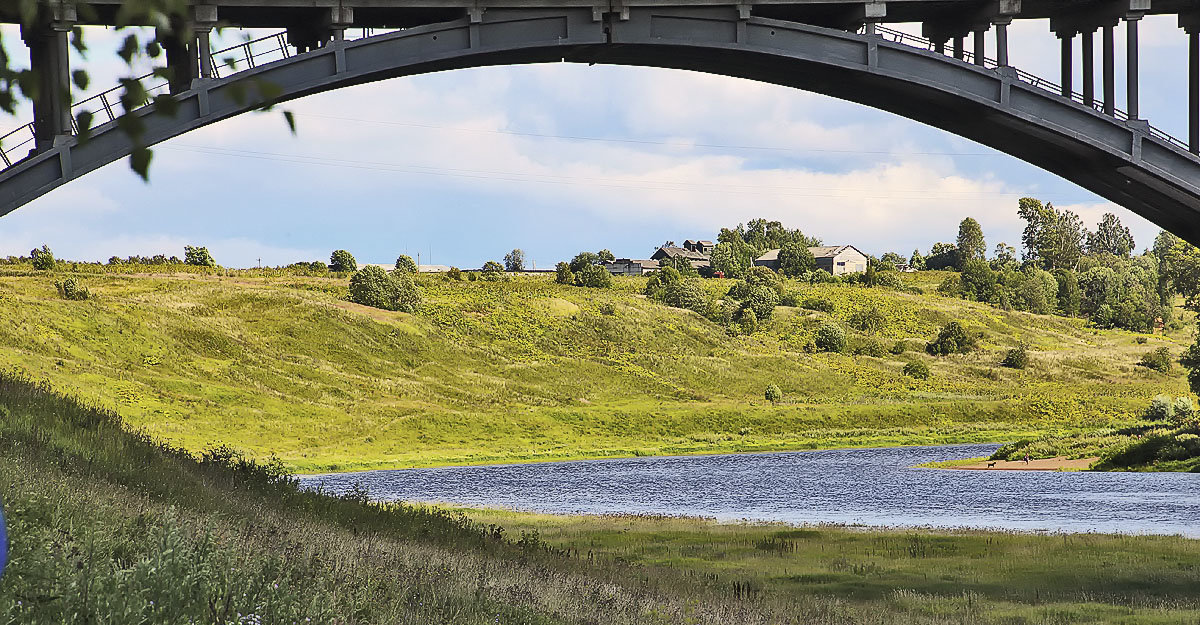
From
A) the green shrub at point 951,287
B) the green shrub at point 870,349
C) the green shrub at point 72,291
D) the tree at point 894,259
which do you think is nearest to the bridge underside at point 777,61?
the green shrub at point 72,291

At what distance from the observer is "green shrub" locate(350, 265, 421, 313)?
89.3m

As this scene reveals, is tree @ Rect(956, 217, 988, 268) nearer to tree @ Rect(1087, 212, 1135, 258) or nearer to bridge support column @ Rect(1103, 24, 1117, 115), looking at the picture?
tree @ Rect(1087, 212, 1135, 258)

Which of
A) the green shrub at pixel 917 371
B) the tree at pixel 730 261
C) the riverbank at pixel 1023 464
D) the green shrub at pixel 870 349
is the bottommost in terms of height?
the riverbank at pixel 1023 464

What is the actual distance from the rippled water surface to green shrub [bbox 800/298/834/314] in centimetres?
5604

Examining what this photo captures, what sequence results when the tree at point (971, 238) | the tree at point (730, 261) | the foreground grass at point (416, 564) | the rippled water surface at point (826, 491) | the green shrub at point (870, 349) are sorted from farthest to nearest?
the tree at point (971, 238) → the tree at point (730, 261) → the green shrub at point (870, 349) → the rippled water surface at point (826, 491) → the foreground grass at point (416, 564)

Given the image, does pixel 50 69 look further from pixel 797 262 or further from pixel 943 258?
pixel 943 258

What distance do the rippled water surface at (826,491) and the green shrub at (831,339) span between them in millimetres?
39597

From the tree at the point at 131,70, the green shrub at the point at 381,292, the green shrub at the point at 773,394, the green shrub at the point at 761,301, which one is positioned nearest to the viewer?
the tree at the point at 131,70

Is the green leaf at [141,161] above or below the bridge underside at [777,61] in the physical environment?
below

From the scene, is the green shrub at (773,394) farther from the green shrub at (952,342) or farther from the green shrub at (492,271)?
the green shrub at (492,271)

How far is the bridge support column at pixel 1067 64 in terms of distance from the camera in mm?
14236

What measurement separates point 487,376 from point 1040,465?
42.7 meters

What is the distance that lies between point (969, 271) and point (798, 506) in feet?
374

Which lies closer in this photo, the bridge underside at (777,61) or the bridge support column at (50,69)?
the bridge support column at (50,69)
